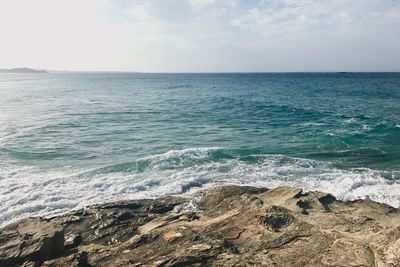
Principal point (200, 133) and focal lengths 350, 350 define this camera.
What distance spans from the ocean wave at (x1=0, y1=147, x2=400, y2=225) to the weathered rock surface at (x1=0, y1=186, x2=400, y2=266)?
10.7ft

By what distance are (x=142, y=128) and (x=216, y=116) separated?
12.6 metres

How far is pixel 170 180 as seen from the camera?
797 inches

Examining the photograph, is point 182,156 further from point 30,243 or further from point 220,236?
point 30,243

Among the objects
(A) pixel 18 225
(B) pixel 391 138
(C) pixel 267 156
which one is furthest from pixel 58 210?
(B) pixel 391 138

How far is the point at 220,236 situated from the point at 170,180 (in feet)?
33.8

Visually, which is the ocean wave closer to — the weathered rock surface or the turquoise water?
the turquoise water

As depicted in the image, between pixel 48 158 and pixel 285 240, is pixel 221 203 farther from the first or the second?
pixel 48 158

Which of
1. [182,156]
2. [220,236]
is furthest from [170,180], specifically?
[220,236]

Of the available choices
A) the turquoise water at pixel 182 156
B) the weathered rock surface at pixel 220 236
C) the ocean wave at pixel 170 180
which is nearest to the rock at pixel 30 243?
the weathered rock surface at pixel 220 236

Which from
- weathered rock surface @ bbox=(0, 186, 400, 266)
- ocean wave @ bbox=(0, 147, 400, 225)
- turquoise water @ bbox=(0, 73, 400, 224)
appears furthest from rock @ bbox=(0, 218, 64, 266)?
turquoise water @ bbox=(0, 73, 400, 224)

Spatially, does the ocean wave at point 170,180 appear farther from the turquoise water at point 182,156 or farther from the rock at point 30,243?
the rock at point 30,243

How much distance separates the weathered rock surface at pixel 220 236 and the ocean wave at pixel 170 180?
128 inches

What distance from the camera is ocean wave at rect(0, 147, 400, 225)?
17.4 metres

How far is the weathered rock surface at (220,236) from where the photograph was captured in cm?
891
